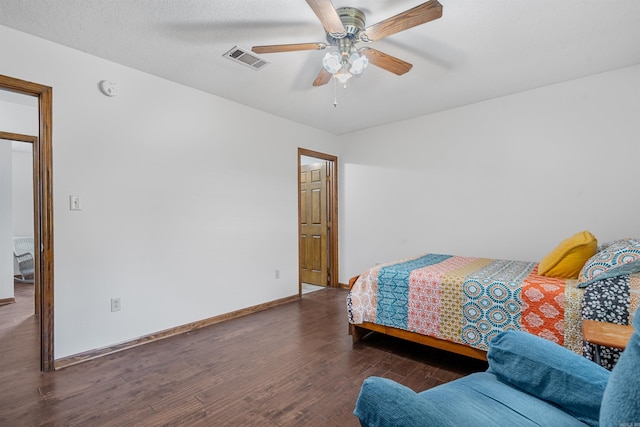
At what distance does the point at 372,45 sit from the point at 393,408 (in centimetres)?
246

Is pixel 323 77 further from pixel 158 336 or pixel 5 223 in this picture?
pixel 5 223

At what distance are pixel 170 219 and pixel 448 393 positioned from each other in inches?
109

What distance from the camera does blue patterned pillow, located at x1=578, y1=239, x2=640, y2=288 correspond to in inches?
72.2

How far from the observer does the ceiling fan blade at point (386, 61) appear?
6.87 ft

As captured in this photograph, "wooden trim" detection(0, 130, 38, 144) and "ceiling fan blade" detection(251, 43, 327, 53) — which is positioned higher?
"ceiling fan blade" detection(251, 43, 327, 53)

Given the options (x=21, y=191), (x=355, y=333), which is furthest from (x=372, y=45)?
(x=21, y=191)

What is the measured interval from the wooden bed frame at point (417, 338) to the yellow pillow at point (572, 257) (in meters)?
0.81

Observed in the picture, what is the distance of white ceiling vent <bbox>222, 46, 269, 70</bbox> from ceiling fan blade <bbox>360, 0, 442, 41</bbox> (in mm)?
1035

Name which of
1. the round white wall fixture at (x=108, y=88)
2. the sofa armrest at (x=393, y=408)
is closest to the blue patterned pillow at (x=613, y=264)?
the sofa armrest at (x=393, y=408)

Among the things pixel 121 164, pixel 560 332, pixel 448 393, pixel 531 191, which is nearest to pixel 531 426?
pixel 448 393

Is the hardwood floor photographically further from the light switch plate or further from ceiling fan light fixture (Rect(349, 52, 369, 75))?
ceiling fan light fixture (Rect(349, 52, 369, 75))

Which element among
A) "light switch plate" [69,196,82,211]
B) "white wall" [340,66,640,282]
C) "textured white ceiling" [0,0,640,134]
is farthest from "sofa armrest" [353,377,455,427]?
"white wall" [340,66,640,282]

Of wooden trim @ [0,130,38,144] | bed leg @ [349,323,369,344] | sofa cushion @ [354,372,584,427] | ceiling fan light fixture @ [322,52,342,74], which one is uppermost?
ceiling fan light fixture @ [322,52,342,74]

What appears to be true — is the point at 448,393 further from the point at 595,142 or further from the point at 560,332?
the point at 595,142
